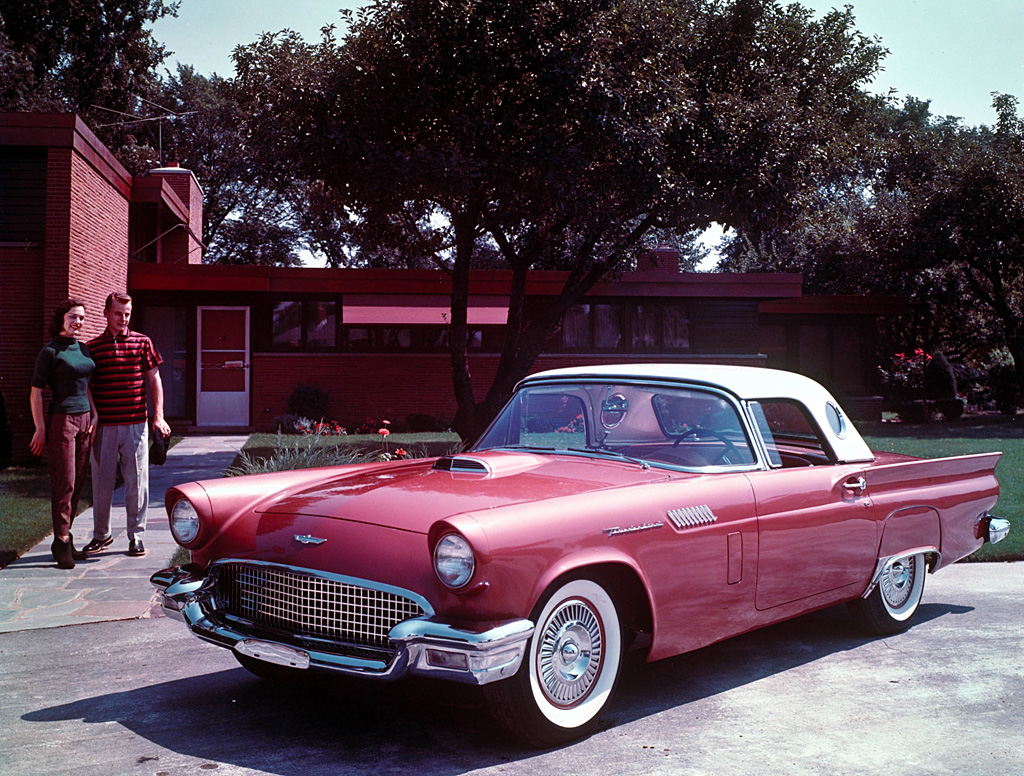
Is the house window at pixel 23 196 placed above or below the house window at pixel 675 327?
above

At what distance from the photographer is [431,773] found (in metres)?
3.48

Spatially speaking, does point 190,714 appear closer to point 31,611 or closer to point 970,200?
point 31,611

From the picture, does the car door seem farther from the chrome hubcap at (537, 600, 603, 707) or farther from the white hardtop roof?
the chrome hubcap at (537, 600, 603, 707)

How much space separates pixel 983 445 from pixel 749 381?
1477cm

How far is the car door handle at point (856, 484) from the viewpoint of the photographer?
16.7 ft

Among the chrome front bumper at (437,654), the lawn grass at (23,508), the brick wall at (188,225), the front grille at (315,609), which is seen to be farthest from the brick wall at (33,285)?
the chrome front bumper at (437,654)

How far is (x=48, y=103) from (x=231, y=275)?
1439cm

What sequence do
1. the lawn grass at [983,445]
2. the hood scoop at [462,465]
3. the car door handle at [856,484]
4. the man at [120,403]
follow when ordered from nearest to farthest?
the hood scoop at [462,465] < the car door handle at [856,484] < the man at [120,403] < the lawn grass at [983,445]

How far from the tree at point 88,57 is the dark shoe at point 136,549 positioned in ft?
86.0

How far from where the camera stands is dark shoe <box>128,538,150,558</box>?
298 inches

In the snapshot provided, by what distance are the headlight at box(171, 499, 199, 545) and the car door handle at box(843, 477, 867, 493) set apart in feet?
10.3

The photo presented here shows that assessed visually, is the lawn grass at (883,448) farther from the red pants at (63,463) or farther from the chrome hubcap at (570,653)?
the chrome hubcap at (570,653)

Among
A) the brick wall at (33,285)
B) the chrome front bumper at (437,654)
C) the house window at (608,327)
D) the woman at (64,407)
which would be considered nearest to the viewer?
the chrome front bumper at (437,654)

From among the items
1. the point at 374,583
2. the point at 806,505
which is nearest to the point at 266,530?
the point at 374,583
